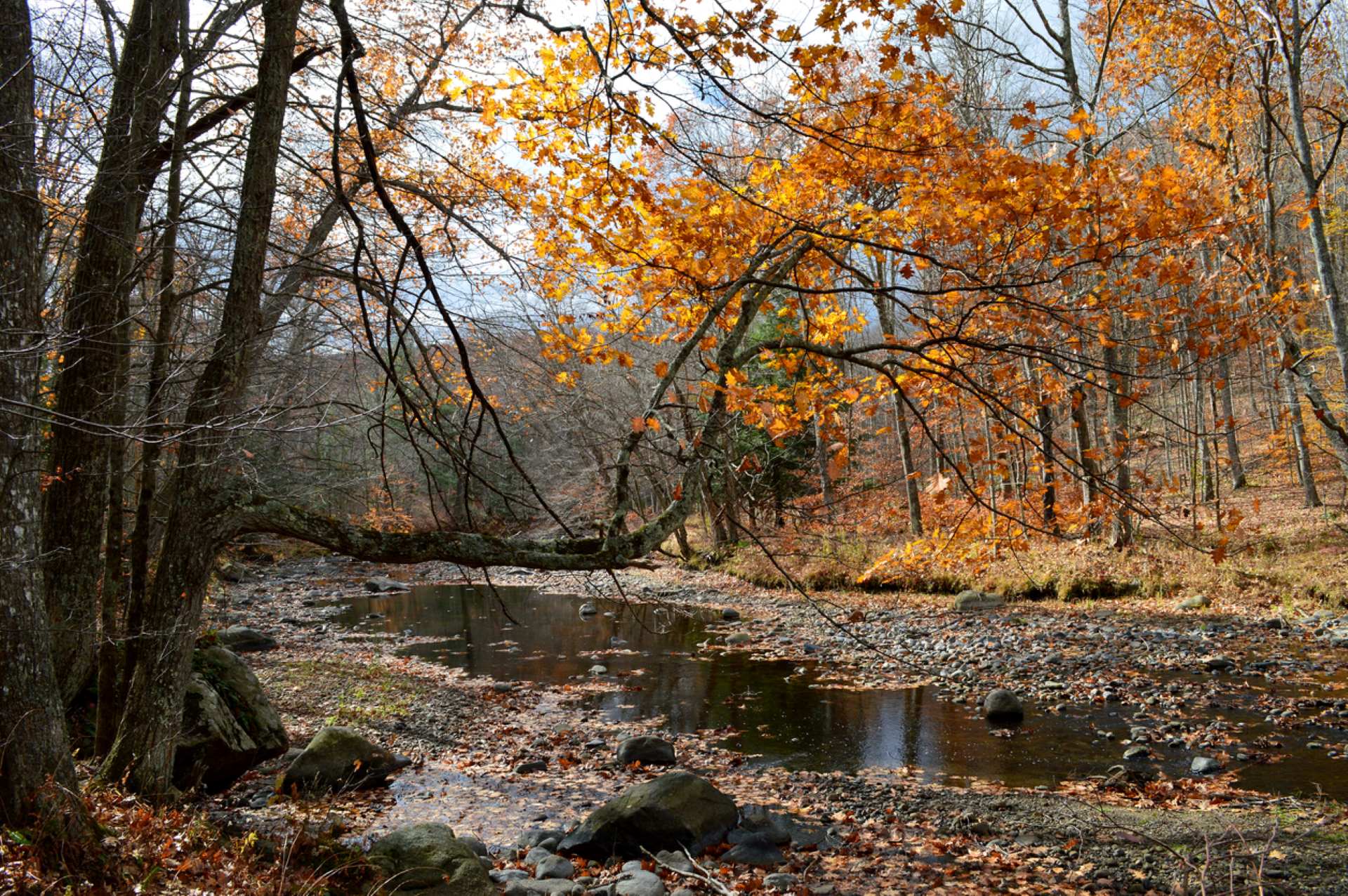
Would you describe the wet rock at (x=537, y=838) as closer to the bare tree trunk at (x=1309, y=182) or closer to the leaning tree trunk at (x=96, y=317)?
the leaning tree trunk at (x=96, y=317)

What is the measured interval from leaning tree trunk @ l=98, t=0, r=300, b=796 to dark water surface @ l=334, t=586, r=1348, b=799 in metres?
1.70

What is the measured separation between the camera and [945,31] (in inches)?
152

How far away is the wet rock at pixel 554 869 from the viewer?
18.3ft

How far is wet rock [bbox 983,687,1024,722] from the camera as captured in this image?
341 inches

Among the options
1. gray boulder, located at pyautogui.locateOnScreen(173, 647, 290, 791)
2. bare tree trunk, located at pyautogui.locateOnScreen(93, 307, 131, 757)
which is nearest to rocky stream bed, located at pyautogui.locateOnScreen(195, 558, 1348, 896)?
Answer: gray boulder, located at pyautogui.locateOnScreen(173, 647, 290, 791)

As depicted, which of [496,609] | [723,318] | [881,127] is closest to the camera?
[881,127]

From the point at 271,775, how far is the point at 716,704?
5125 millimetres

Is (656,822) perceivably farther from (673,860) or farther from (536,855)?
(536,855)

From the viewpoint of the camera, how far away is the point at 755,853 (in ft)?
19.5

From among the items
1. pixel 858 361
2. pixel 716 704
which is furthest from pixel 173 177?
pixel 716 704

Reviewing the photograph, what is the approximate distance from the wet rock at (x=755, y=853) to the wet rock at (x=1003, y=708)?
3802mm

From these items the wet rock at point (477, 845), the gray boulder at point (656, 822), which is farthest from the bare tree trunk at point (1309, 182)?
the wet rock at point (477, 845)

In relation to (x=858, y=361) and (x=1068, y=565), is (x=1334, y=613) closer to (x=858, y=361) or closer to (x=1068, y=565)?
(x=1068, y=565)

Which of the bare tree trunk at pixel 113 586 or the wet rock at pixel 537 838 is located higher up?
the bare tree trunk at pixel 113 586
